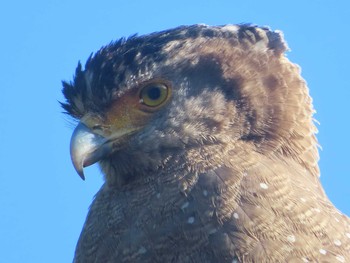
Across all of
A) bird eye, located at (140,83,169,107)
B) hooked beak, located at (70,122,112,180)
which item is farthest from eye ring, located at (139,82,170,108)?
hooked beak, located at (70,122,112,180)

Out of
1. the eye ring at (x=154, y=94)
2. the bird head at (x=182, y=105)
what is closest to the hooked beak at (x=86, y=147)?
the bird head at (x=182, y=105)

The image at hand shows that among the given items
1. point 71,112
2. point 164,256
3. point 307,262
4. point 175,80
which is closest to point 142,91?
point 175,80

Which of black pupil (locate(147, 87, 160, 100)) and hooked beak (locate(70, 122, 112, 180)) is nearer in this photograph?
hooked beak (locate(70, 122, 112, 180))

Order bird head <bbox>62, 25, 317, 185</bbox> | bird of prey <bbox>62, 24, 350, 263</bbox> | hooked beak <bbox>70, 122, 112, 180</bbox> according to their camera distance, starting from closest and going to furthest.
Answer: bird of prey <bbox>62, 24, 350, 263</bbox>, hooked beak <bbox>70, 122, 112, 180</bbox>, bird head <bbox>62, 25, 317, 185</bbox>

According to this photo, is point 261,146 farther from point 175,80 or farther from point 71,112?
point 71,112

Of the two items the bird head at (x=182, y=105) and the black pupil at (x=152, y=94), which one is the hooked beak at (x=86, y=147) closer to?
the bird head at (x=182, y=105)

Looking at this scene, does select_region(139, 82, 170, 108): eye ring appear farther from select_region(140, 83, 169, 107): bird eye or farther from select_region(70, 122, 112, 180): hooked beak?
select_region(70, 122, 112, 180): hooked beak
